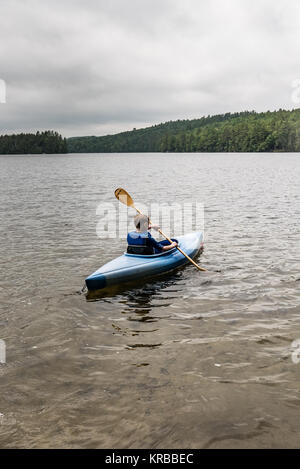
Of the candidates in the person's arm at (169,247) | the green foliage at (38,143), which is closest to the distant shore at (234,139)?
the green foliage at (38,143)

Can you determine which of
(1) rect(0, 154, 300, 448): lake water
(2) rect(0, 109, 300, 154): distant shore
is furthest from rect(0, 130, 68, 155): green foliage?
(1) rect(0, 154, 300, 448): lake water

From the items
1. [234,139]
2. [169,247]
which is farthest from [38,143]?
[169,247]

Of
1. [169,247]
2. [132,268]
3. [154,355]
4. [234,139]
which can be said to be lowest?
[154,355]

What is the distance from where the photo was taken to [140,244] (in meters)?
9.48

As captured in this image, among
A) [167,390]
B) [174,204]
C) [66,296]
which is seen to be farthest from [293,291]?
[174,204]

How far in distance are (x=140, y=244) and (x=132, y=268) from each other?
0.80 meters

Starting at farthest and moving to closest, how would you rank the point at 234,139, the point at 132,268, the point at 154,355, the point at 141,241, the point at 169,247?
the point at 234,139, the point at 169,247, the point at 141,241, the point at 132,268, the point at 154,355

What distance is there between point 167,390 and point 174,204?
19.8 metres

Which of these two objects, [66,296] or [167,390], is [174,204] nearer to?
[66,296]

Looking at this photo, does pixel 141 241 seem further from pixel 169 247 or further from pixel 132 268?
pixel 169 247

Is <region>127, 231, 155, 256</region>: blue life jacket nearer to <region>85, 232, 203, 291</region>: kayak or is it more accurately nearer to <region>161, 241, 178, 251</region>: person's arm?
<region>85, 232, 203, 291</region>: kayak

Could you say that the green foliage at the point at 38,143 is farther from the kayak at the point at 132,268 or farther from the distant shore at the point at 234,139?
the kayak at the point at 132,268

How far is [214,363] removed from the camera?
553 centimetres

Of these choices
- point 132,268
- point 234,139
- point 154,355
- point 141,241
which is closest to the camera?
point 154,355
